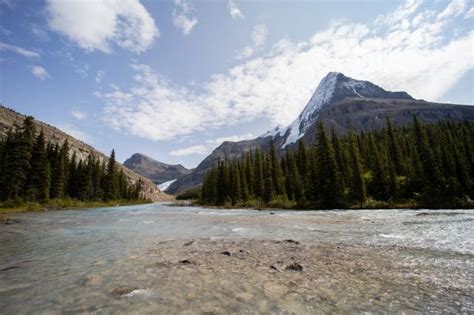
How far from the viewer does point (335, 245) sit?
12.4 m

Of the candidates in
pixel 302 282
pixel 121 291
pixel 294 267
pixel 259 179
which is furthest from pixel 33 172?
pixel 302 282

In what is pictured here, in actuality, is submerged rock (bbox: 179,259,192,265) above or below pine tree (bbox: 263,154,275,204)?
below

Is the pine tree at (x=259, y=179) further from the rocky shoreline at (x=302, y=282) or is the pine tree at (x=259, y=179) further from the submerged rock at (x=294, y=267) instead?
the submerged rock at (x=294, y=267)

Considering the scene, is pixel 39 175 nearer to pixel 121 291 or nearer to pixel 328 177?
pixel 328 177

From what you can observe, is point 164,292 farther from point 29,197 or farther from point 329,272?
point 29,197

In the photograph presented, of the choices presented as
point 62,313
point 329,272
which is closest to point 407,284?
point 329,272

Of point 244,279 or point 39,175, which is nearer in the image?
point 244,279

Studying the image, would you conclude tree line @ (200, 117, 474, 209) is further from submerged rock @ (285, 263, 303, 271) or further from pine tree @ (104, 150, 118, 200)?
pine tree @ (104, 150, 118, 200)

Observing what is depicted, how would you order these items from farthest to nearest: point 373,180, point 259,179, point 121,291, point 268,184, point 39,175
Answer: point 259,179 → point 268,184 → point 373,180 → point 39,175 → point 121,291

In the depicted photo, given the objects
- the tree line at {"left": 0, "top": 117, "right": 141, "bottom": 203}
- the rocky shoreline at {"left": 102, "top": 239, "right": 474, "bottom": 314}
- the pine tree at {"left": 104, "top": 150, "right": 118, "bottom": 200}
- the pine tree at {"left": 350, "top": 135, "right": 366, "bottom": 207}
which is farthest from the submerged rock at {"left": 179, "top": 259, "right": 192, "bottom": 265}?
the pine tree at {"left": 104, "top": 150, "right": 118, "bottom": 200}

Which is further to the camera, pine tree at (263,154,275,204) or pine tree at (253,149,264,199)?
pine tree at (253,149,264,199)

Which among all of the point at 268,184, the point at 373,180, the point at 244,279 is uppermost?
the point at 268,184

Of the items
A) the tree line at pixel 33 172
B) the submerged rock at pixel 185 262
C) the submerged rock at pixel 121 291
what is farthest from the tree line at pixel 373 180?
the tree line at pixel 33 172

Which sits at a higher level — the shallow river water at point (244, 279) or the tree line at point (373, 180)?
the tree line at point (373, 180)
